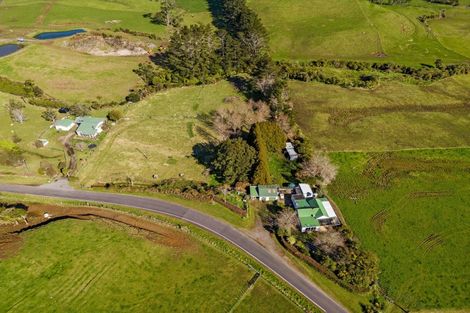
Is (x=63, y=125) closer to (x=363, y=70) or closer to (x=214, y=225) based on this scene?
(x=214, y=225)

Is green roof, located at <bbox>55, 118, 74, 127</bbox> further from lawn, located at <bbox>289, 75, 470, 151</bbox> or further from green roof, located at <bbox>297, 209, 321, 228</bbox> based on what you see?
green roof, located at <bbox>297, 209, 321, 228</bbox>

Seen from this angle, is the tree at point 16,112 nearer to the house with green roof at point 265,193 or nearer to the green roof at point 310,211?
the house with green roof at point 265,193

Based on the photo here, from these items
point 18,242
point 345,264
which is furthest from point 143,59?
point 345,264

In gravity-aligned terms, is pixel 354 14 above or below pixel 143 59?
above

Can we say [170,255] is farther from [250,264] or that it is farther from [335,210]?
[335,210]

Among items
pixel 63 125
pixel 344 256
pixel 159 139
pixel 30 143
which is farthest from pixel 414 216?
pixel 30 143

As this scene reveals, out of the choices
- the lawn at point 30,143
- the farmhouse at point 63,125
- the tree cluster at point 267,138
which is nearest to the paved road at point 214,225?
the lawn at point 30,143
